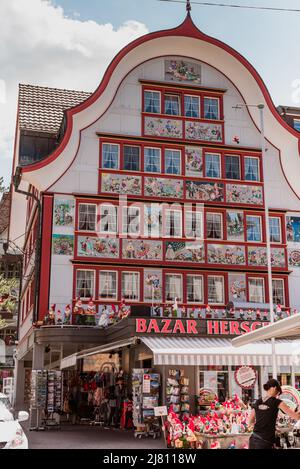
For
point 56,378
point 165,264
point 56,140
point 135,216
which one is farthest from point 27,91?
point 56,378

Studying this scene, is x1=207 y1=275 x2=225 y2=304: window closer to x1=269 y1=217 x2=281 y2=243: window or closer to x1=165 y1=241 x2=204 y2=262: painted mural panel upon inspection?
x1=165 y1=241 x2=204 y2=262: painted mural panel

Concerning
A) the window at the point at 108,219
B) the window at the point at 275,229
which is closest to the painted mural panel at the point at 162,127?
the window at the point at 108,219

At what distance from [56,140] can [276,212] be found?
11.0 metres

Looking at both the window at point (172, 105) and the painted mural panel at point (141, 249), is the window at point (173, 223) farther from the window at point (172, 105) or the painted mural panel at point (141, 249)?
the window at point (172, 105)

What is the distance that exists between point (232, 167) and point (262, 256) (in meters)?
4.27

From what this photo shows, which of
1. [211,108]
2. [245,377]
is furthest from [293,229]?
[245,377]

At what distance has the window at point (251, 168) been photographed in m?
28.1

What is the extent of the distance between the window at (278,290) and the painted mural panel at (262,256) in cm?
71

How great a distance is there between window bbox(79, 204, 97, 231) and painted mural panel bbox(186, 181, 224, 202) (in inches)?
166

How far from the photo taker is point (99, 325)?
24000mm

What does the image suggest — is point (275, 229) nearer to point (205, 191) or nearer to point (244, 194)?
Result: point (244, 194)

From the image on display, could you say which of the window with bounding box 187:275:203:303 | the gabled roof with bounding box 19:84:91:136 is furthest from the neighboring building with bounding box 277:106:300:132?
the window with bounding box 187:275:203:303

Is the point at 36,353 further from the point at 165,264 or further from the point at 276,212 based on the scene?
the point at 276,212

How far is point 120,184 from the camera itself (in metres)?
26.4
